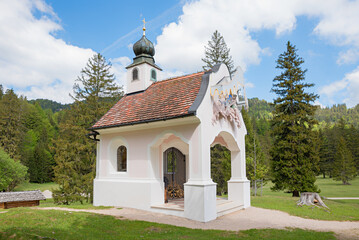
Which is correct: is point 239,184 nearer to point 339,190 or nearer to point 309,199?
point 309,199

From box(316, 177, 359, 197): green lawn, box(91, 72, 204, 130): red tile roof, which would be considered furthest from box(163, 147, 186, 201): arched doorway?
box(316, 177, 359, 197): green lawn

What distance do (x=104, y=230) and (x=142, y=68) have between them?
30.4ft

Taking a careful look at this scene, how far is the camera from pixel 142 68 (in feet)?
A: 47.1

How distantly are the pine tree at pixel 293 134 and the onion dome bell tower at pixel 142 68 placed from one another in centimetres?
1023

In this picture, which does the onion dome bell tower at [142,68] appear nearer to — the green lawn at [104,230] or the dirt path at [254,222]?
the dirt path at [254,222]

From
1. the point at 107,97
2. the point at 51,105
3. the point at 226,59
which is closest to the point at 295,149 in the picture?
the point at 226,59

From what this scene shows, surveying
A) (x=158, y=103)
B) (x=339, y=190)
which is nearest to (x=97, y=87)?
(x=158, y=103)

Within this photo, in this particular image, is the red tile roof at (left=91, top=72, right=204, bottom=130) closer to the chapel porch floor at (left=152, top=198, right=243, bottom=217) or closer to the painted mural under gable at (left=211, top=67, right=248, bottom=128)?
the painted mural under gable at (left=211, top=67, right=248, bottom=128)

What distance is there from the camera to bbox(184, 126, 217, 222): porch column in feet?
29.2

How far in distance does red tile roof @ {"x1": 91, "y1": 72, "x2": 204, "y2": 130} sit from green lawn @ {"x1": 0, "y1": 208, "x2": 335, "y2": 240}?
3.92 m

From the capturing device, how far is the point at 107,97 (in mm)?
26078

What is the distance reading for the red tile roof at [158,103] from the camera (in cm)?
1024

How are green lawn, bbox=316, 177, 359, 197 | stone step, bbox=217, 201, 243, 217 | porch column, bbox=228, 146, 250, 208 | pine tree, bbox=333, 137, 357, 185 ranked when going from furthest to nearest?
pine tree, bbox=333, 137, 357, 185 → green lawn, bbox=316, 177, 359, 197 → porch column, bbox=228, 146, 250, 208 → stone step, bbox=217, 201, 243, 217

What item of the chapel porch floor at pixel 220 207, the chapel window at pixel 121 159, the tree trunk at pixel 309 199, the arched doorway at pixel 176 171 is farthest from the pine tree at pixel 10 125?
the tree trunk at pixel 309 199
